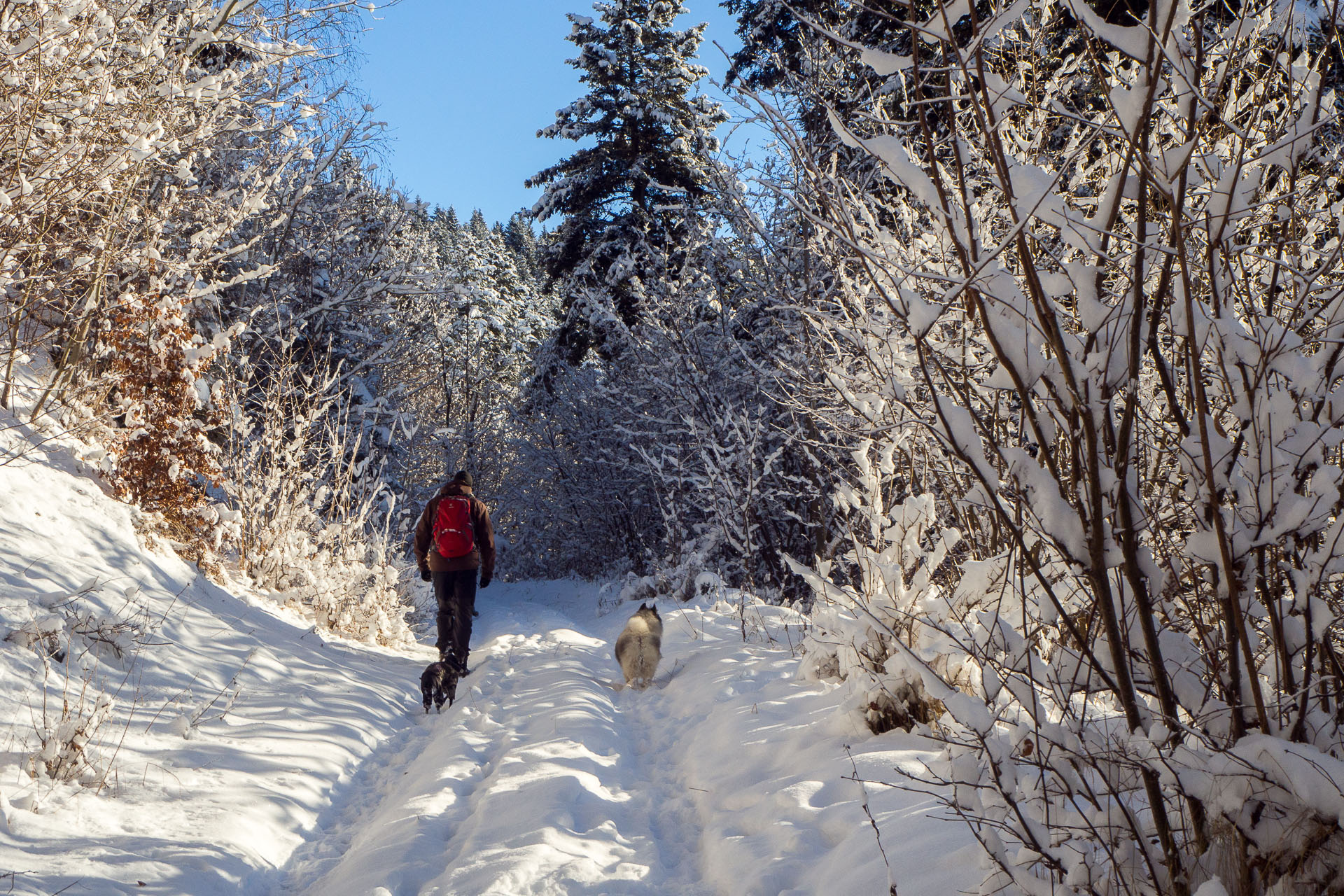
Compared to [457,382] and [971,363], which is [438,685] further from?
[457,382]

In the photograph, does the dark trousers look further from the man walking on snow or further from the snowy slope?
the snowy slope

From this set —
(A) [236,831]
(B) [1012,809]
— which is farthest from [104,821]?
(B) [1012,809]

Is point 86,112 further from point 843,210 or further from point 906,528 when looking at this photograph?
point 906,528

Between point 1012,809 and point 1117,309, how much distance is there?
1.04 m

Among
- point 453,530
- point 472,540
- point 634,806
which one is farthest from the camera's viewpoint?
point 472,540

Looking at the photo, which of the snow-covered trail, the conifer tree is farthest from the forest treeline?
the conifer tree

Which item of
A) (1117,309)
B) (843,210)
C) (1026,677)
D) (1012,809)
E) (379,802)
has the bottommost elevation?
(379,802)

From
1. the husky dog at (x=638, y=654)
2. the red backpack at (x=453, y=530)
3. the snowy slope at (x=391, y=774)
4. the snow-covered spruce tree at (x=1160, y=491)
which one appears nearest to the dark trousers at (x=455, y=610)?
the red backpack at (x=453, y=530)

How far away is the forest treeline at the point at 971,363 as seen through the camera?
1.47 metres

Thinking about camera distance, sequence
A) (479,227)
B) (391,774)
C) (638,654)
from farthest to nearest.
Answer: (479,227) < (638,654) < (391,774)

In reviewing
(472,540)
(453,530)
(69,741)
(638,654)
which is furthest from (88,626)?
(638,654)

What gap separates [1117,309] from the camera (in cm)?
152

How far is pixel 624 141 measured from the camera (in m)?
18.5

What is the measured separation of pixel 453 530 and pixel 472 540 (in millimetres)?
209
